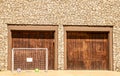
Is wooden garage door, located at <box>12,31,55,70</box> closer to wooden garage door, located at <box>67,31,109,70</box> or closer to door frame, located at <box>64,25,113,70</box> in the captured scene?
door frame, located at <box>64,25,113,70</box>

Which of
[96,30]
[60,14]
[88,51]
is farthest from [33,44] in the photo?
[96,30]

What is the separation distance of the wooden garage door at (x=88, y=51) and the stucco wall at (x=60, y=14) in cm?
75

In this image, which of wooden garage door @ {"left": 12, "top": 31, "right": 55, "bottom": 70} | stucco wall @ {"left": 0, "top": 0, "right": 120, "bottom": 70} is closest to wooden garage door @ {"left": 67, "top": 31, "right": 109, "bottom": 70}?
stucco wall @ {"left": 0, "top": 0, "right": 120, "bottom": 70}

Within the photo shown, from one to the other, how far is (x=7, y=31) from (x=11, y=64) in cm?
215

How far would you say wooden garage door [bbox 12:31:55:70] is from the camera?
21.2 m

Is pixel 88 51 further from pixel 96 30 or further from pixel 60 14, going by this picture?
pixel 60 14

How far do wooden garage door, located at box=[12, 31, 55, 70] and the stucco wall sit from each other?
0.69 meters

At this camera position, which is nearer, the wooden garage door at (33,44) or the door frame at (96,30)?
the wooden garage door at (33,44)

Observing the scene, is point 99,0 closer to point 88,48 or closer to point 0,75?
point 88,48

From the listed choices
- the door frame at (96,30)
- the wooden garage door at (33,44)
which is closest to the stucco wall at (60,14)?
the door frame at (96,30)

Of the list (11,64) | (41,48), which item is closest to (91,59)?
(41,48)

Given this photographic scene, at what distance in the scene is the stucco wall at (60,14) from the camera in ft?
69.4

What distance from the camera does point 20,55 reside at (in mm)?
21297

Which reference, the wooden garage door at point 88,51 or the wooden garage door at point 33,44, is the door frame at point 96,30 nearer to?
the wooden garage door at point 88,51
